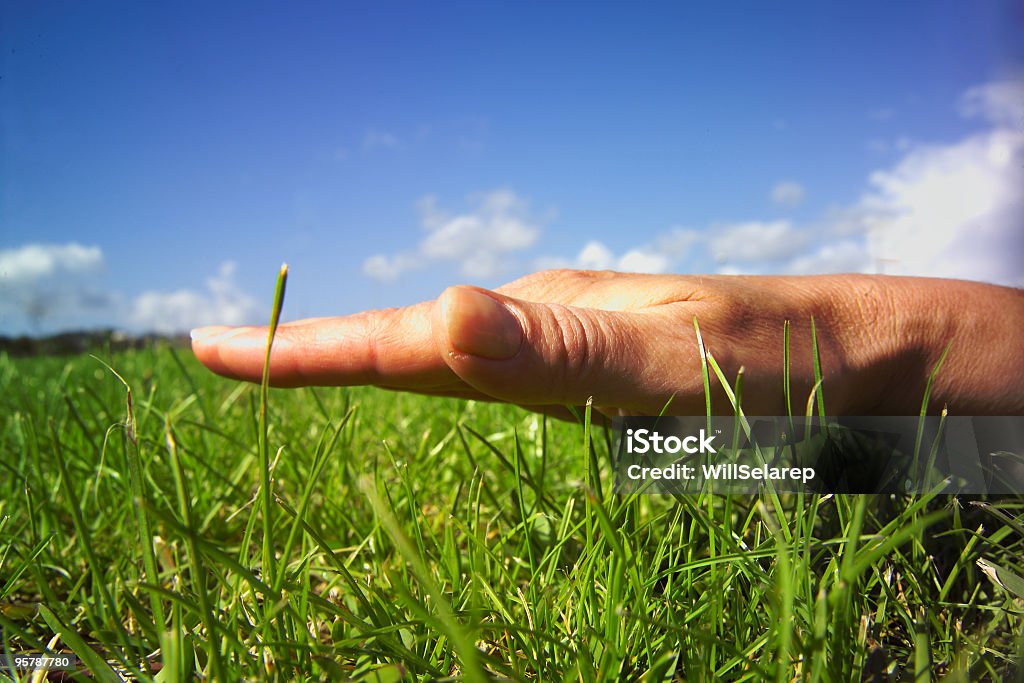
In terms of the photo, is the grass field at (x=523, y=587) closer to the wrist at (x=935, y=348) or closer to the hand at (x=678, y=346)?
the hand at (x=678, y=346)

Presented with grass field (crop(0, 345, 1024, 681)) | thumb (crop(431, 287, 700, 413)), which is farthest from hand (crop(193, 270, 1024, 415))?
grass field (crop(0, 345, 1024, 681))

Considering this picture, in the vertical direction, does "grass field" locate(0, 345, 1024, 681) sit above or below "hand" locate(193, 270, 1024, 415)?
below

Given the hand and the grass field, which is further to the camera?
the hand

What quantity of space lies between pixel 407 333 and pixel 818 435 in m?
0.83

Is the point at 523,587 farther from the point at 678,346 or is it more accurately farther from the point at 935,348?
the point at 935,348

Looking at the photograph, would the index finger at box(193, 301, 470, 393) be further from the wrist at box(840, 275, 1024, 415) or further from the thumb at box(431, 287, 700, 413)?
the wrist at box(840, 275, 1024, 415)

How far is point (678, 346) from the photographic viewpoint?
129cm

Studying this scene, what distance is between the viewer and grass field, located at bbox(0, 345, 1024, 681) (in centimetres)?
71

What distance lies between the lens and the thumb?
1.14 meters

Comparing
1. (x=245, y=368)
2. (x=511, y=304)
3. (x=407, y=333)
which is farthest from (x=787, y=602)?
Answer: (x=245, y=368)

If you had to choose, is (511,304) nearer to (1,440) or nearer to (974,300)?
(974,300)

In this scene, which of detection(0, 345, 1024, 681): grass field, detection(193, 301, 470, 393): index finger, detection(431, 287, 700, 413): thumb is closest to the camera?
detection(0, 345, 1024, 681): grass field

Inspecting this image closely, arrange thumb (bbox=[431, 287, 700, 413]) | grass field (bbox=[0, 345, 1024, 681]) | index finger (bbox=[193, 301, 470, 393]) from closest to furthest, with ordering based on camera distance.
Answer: grass field (bbox=[0, 345, 1024, 681]) < thumb (bbox=[431, 287, 700, 413]) < index finger (bbox=[193, 301, 470, 393])

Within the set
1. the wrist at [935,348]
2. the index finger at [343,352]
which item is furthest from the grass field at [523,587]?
the wrist at [935,348]
